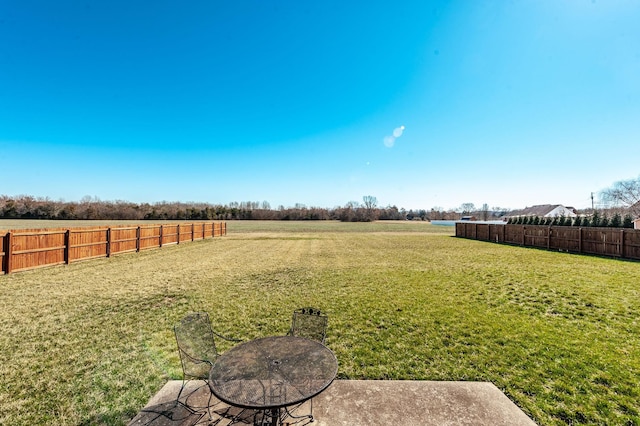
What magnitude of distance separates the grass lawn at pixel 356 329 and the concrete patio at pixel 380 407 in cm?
31

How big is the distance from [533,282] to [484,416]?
306 inches

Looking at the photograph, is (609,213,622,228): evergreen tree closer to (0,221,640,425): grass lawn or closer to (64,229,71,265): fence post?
(0,221,640,425): grass lawn

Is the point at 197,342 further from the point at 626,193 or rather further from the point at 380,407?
the point at 626,193

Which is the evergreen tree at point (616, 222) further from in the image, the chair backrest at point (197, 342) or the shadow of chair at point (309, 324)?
the chair backrest at point (197, 342)

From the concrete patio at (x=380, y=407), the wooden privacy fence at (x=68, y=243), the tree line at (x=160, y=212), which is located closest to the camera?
the concrete patio at (x=380, y=407)

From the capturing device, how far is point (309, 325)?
3602 mm

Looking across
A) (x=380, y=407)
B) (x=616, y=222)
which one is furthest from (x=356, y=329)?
(x=616, y=222)

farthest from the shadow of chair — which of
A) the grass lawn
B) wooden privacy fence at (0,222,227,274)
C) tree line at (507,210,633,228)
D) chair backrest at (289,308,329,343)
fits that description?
tree line at (507,210,633,228)

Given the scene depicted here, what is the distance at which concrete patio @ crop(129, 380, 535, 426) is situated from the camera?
7.89 ft

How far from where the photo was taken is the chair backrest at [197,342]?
2.74 metres

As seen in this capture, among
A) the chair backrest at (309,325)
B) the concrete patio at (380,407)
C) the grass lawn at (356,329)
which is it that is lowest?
the grass lawn at (356,329)

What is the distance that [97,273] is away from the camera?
9.35 m

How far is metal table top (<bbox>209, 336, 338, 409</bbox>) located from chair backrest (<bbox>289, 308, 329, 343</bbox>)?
23.4 inches

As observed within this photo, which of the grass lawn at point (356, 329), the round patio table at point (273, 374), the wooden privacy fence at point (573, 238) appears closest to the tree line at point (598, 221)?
the wooden privacy fence at point (573, 238)
